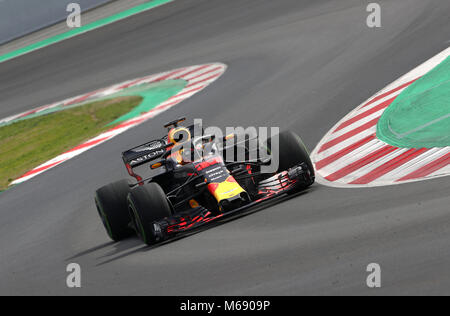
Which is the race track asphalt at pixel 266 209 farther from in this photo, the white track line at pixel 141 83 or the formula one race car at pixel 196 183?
the white track line at pixel 141 83

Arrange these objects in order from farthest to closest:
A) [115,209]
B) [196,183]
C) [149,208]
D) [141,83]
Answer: [141,83] < [115,209] < [196,183] < [149,208]

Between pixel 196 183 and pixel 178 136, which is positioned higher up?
pixel 178 136

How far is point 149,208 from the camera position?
786cm

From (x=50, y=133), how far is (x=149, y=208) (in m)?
9.71

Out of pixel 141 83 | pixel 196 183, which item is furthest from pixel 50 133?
pixel 196 183

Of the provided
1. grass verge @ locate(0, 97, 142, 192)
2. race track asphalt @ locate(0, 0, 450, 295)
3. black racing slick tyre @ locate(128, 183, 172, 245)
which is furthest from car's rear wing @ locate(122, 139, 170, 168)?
grass verge @ locate(0, 97, 142, 192)

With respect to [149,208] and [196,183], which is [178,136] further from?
[149,208]

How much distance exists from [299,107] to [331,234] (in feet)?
23.3

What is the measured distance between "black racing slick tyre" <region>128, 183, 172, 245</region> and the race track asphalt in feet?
0.83

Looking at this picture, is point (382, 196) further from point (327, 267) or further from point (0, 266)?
point (0, 266)

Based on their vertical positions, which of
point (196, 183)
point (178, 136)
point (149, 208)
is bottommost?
point (149, 208)

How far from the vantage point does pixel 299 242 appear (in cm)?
648

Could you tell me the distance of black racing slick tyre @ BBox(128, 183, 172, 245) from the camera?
7.82 meters

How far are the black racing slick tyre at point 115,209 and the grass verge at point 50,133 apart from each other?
569cm
